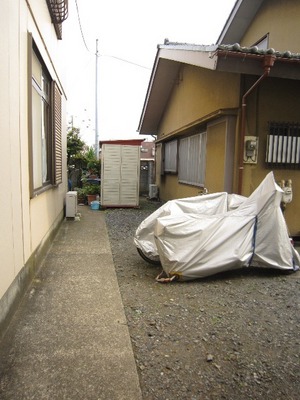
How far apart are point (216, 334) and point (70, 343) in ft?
4.05

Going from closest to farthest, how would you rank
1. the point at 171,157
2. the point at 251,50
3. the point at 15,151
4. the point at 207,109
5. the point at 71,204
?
1. the point at 15,151
2. the point at 251,50
3. the point at 207,109
4. the point at 71,204
5. the point at 171,157

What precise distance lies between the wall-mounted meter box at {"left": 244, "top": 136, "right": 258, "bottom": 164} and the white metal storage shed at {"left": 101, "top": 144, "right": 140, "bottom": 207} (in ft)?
17.1

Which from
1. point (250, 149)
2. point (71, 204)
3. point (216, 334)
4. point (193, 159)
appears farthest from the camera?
point (193, 159)

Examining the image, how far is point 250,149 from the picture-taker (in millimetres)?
5332

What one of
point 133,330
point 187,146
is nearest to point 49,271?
point 133,330

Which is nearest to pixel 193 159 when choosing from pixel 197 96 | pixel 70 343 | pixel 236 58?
pixel 197 96

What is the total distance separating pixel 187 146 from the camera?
8.73 meters

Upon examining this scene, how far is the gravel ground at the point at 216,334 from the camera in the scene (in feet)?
6.60

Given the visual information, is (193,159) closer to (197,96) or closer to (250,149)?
(197,96)

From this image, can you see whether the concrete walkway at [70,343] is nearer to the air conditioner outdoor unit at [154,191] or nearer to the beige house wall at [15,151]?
the beige house wall at [15,151]

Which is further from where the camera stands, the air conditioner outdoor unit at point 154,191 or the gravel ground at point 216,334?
the air conditioner outdoor unit at point 154,191

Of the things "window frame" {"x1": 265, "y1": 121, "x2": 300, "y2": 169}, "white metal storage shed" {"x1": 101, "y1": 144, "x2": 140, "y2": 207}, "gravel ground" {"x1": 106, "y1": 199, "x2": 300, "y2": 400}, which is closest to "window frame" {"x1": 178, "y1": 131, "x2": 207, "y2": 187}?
"white metal storage shed" {"x1": 101, "y1": 144, "x2": 140, "y2": 207}

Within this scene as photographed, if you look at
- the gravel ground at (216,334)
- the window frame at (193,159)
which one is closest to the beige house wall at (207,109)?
the window frame at (193,159)

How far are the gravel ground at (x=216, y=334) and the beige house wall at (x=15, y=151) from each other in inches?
46.7
